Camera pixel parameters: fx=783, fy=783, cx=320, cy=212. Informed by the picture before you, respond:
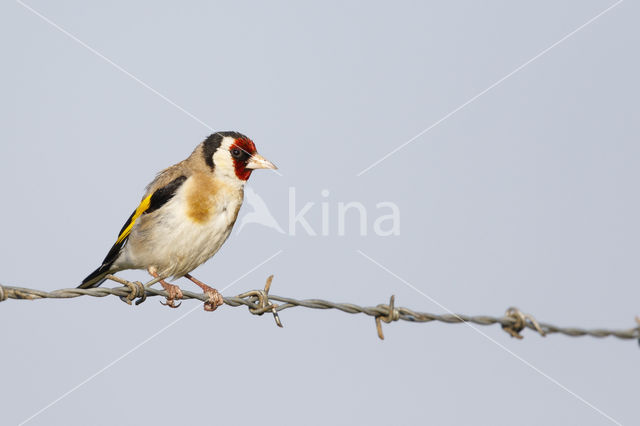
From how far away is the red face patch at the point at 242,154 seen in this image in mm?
7512

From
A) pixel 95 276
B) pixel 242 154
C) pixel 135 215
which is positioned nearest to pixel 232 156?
pixel 242 154

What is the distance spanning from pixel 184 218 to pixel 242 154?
1.02 meters

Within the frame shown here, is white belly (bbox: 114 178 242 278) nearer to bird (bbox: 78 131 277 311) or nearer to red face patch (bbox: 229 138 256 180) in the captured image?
bird (bbox: 78 131 277 311)

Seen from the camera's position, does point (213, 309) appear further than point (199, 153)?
No

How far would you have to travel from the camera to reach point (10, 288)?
13.0 feet

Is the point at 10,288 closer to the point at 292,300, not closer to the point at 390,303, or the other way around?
the point at 292,300

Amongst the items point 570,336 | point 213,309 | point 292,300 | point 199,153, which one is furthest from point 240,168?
point 570,336

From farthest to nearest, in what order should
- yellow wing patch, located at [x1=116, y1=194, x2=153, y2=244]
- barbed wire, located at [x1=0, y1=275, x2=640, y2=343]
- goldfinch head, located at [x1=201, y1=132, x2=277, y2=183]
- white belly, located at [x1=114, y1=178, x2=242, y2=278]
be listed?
goldfinch head, located at [x1=201, y1=132, x2=277, y2=183] → yellow wing patch, located at [x1=116, y1=194, x2=153, y2=244] → white belly, located at [x1=114, y1=178, x2=242, y2=278] → barbed wire, located at [x1=0, y1=275, x2=640, y2=343]

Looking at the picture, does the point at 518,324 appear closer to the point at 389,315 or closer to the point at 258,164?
the point at 389,315

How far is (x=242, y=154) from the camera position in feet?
25.0

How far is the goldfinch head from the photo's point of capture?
7.45 meters

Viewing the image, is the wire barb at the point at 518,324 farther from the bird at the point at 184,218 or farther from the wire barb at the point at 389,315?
the bird at the point at 184,218

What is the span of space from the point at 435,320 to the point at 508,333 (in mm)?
650

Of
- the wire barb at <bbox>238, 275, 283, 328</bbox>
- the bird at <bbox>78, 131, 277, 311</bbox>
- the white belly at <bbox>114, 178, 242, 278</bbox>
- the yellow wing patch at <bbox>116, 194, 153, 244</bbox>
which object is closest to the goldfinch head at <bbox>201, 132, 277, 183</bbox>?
the bird at <bbox>78, 131, 277, 311</bbox>
